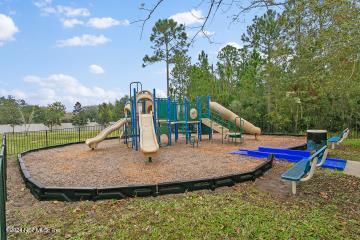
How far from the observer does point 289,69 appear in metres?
11.6

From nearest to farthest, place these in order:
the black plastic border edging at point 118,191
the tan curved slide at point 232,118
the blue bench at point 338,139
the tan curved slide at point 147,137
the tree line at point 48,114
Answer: the black plastic border edging at point 118,191
the tan curved slide at point 147,137
the blue bench at point 338,139
the tan curved slide at point 232,118
the tree line at point 48,114

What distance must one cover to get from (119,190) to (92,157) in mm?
4598

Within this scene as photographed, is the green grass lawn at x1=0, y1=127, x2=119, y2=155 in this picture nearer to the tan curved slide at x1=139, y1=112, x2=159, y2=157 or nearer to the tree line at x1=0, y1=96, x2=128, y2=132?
the tan curved slide at x1=139, y1=112, x2=159, y2=157

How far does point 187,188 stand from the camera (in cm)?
482

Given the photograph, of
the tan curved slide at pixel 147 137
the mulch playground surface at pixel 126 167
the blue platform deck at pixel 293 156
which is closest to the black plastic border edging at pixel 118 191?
the mulch playground surface at pixel 126 167

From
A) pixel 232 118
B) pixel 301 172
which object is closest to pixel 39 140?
pixel 232 118

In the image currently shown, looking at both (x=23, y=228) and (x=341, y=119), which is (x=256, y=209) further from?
(x=341, y=119)

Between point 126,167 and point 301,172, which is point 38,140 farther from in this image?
point 301,172

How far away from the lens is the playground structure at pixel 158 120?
31.8 feet

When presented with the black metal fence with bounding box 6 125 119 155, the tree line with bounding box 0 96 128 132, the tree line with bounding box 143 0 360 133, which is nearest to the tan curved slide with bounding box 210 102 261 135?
the tree line with bounding box 143 0 360 133

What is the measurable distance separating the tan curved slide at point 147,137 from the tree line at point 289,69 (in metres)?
2.94

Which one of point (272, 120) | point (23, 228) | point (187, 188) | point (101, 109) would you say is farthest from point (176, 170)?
point (101, 109)

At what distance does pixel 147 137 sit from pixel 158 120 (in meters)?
2.74

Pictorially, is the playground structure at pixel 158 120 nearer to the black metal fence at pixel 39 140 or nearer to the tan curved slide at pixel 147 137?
the tan curved slide at pixel 147 137
